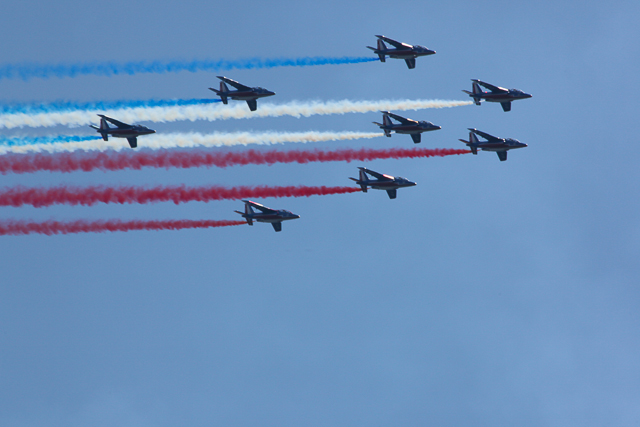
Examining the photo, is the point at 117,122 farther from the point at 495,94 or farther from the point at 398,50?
the point at 495,94

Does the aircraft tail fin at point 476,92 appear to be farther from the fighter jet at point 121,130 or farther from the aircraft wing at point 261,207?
the fighter jet at point 121,130

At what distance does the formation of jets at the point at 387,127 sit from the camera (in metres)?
81.5

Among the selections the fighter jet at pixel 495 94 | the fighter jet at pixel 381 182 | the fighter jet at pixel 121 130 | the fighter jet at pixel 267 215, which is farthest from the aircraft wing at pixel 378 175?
the fighter jet at pixel 121 130

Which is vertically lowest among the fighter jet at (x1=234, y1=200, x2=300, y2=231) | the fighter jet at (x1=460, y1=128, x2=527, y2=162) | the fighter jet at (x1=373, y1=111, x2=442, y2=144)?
the fighter jet at (x1=234, y1=200, x2=300, y2=231)

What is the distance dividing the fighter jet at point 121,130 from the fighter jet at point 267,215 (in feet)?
34.0

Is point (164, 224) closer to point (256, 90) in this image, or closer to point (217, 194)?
point (217, 194)

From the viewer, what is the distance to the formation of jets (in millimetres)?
81500

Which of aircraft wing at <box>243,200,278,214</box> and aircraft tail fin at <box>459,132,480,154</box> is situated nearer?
aircraft wing at <box>243,200,278,214</box>

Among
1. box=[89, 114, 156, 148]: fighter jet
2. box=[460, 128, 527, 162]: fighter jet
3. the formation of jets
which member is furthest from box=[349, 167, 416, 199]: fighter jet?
box=[89, 114, 156, 148]: fighter jet

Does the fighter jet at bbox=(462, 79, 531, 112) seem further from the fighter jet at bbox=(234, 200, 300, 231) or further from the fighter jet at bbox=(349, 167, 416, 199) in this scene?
the fighter jet at bbox=(234, 200, 300, 231)

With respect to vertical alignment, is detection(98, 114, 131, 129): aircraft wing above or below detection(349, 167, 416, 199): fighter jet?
above

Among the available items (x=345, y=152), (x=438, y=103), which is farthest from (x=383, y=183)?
(x=438, y=103)

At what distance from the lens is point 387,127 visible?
90.8 metres

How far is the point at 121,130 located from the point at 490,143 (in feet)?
116
